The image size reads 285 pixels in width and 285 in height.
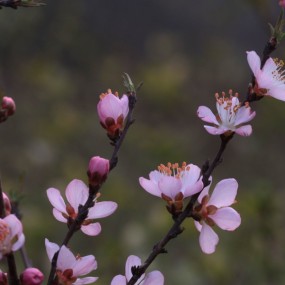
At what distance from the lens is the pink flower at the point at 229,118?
677 millimetres

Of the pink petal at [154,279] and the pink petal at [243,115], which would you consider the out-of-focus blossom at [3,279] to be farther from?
the pink petal at [243,115]

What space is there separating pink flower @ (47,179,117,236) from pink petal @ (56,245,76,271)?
5cm

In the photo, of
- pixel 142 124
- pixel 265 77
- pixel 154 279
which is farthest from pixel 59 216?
pixel 142 124

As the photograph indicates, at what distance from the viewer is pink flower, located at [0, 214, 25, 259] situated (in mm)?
617

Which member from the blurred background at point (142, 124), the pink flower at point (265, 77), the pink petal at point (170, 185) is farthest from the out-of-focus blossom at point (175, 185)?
the blurred background at point (142, 124)

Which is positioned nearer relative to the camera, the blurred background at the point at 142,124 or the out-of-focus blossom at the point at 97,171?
the out-of-focus blossom at the point at 97,171

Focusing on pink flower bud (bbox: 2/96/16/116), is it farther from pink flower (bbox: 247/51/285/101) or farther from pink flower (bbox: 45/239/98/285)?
pink flower (bbox: 247/51/285/101)

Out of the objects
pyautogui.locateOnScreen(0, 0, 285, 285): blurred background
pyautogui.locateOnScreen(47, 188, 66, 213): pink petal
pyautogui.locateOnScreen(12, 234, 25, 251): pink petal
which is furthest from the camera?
pyautogui.locateOnScreen(0, 0, 285, 285): blurred background

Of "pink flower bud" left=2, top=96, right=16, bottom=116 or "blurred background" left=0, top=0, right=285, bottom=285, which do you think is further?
"blurred background" left=0, top=0, right=285, bottom=285

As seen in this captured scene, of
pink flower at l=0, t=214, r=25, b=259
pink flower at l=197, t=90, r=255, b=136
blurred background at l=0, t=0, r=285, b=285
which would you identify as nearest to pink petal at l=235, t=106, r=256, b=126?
pink flower at l=197, t=90, r=255, b=136

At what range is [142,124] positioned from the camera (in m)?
3.63

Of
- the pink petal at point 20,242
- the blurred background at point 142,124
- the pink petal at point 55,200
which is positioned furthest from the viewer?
the blurred background at point 142,124

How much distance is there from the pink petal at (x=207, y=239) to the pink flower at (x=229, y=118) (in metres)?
0.10

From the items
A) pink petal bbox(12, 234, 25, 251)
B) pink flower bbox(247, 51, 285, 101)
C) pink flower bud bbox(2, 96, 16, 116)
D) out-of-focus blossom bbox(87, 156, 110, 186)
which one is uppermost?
pink flower bbox(247, 51, 285, 101)
